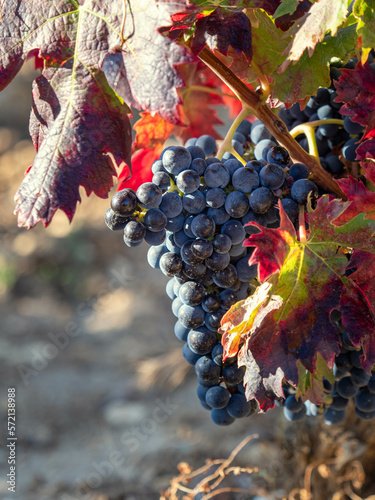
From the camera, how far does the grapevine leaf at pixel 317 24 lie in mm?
449

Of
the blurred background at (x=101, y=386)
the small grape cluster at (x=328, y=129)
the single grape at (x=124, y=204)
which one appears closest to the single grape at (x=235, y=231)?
the single grape at (x=124, y=204)

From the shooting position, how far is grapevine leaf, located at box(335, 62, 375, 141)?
0.55 m

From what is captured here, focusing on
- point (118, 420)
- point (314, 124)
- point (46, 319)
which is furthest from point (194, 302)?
point (46, 319)

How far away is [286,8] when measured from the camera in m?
0.47

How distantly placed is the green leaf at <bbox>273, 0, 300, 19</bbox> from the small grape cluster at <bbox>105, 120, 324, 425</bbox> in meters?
0.15

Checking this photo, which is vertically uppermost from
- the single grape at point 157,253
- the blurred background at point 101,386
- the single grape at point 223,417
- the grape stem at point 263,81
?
the grape stem at point 263,81

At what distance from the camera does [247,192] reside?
56 cm

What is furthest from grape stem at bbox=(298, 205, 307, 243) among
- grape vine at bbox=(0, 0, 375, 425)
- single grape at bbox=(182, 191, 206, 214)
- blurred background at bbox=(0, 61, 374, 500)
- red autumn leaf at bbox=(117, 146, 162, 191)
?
blurred background at bbox=(0, 61, 374, 500)

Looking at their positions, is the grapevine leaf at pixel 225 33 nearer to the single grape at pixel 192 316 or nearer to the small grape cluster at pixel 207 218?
the small grape cluster at pixel 207 218

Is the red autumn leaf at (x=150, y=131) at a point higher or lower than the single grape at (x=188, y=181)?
lower

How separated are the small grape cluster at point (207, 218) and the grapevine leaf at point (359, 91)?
3.4 inches

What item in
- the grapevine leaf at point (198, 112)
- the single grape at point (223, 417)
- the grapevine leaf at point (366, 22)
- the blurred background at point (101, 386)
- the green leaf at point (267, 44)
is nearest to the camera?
the grapevine leaf at point (366, 22)

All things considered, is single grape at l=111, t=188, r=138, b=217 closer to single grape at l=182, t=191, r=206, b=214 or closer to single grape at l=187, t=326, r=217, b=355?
single grape at l=182, t=191, r=206, b=214

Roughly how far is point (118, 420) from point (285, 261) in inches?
68.6
